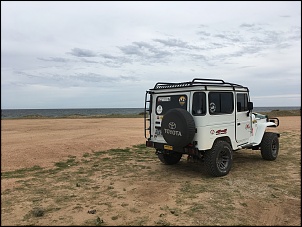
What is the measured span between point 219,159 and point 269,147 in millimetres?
2712

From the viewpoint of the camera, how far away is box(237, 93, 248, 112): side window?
828cm

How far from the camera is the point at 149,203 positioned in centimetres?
554

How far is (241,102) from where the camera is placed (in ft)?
27.6

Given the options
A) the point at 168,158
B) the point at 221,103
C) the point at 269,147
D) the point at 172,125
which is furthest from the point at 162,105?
the point at 269,147

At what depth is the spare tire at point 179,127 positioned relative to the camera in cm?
685

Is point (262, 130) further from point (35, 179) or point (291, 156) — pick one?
point (35, 179)

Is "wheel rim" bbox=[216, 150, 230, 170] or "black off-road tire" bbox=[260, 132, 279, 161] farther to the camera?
"black off-road tire" bbox=[260, 132, 279, 161]

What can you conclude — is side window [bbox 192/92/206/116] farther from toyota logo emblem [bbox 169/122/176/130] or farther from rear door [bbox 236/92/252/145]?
rear door [bbox 236/92/252/145]

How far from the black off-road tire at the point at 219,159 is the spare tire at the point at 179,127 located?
725mm

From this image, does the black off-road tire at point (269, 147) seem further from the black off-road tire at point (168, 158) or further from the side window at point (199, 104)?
the side window at point (199, 104)

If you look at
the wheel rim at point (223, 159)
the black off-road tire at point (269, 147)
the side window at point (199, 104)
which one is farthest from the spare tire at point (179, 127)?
the black off-road tire at point (269, 147)

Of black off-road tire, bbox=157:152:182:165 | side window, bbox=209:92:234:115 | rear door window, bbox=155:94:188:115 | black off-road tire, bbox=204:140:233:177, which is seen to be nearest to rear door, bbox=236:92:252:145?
side window, bbox=209:92:234:115

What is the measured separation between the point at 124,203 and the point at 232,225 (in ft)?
6.90

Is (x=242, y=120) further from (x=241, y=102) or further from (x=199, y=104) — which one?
(x=199, y=104)
